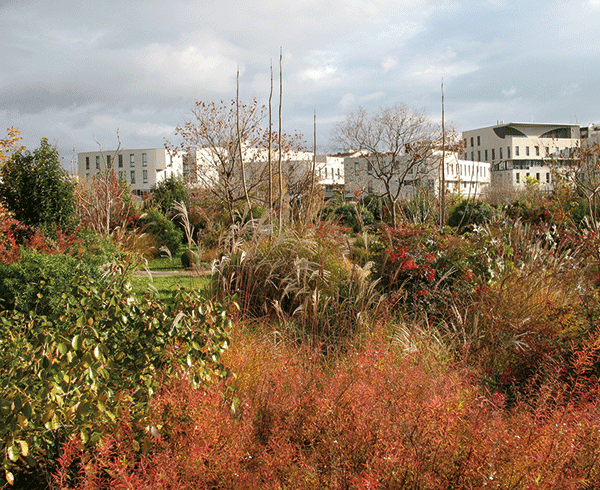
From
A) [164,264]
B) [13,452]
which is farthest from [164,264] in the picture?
[13,452]

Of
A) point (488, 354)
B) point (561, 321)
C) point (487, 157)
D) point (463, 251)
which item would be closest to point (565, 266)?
point (463, 251)

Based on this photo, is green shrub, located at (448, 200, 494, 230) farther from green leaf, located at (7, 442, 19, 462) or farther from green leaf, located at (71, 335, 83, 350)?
green leaf, located at (7, 442, 19, 462)

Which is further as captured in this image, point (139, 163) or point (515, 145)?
point (139, 163)

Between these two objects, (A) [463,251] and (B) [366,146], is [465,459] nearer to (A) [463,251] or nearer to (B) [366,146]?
(A) [463,251]

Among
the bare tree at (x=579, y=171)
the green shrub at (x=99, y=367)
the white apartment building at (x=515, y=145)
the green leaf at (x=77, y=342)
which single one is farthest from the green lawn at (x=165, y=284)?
the white apartment building at (x=515, y=145)

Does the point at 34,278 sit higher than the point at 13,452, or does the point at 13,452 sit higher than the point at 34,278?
the point at 34,278

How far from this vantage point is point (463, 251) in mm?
5543

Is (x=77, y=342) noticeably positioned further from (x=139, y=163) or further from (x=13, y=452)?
(x=139, y=163)

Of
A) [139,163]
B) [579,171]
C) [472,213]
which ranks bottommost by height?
[472,213]

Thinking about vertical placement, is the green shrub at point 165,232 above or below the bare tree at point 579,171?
below

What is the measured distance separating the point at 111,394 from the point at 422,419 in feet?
4.80

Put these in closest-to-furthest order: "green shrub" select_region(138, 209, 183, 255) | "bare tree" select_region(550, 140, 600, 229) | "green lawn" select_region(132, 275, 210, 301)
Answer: "green lawn" select_region(132, 275, 210, 301) < "green shrub" select_region(138, 209, 183, 255) < "bare tree" select_region(550, 140, 600, 229)

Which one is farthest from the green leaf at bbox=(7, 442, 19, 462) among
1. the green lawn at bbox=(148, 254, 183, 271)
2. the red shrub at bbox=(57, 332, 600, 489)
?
the green lawn at bbox=(148, 254, 183, 271)

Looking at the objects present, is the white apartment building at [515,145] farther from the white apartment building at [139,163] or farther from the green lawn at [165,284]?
the green lawn at [165,284]
